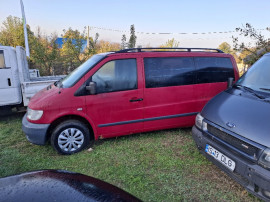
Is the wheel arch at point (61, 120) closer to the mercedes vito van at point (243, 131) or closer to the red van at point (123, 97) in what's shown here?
the red van at point (123, 97)

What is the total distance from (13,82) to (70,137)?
3.02 m

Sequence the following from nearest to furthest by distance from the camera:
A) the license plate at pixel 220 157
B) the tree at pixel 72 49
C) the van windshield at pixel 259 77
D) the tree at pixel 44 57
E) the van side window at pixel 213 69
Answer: the license plate at pixel 220 157, the van windshield at pixel 259 77, the van side window at pixel 213 69, the tree at pixel 44 57, the tree at pixel 72 49

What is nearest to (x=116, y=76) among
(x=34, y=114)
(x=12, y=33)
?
(x=34, y=114)

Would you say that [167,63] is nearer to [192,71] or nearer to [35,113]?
[192,71]

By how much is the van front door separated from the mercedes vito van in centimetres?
124

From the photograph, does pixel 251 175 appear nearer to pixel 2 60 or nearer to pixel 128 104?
pixel 128 104

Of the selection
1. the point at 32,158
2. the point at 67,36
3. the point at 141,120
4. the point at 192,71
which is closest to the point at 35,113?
the point at 32,158

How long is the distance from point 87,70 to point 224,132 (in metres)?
2.43

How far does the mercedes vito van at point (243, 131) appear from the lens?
1.97 m

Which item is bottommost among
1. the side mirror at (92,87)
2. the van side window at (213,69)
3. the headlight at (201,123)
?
the headlight at (201,123)

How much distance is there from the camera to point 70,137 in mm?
3482

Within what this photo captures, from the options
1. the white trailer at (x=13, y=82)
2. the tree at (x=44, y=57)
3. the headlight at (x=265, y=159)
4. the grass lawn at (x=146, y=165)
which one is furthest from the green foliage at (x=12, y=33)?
the headlight at (x=265, y=159)

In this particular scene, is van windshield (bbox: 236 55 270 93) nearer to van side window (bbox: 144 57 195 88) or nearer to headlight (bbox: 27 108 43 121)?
van side window (bbox: 144 57 195 88)

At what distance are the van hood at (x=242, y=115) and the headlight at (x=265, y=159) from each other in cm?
7
